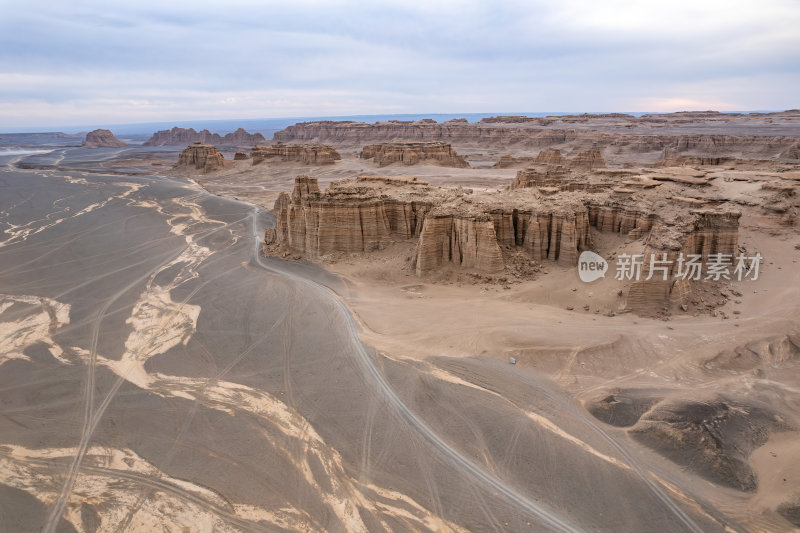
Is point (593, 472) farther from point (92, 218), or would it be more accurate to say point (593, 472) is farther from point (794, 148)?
point (794, 148)

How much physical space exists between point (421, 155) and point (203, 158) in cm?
4951

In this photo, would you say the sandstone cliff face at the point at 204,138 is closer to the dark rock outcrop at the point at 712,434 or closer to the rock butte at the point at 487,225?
the rock butte at the point at 487,225

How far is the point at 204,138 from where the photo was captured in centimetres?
18238

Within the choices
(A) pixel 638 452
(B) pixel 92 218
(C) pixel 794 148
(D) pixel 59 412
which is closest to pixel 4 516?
(D) pixel 59 412

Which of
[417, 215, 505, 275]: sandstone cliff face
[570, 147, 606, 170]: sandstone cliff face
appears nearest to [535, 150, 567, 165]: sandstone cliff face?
[570, 147, 606, 170]: sandstone cliff face

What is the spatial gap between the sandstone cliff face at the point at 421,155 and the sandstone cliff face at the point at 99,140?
5703 inches

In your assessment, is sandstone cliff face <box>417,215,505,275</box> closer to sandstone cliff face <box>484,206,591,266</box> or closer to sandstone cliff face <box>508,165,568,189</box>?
sandstone cliff face <box>484,206,591,266</box>

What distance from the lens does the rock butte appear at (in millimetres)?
21797

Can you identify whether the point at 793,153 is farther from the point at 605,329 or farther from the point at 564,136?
the point at 605,329

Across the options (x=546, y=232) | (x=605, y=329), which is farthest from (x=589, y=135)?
(x=605, y=329)

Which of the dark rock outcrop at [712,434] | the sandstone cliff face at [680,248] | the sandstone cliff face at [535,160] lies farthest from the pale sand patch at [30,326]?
the sandstone cliff face at [535,160]

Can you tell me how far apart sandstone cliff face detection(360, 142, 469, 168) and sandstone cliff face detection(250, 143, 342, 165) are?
11.9 metres

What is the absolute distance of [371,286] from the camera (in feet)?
84.6

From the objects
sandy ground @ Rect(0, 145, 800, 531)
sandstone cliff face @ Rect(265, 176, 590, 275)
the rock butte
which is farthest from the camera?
sandstone cliff face @ Rect(265, 176, 590, 275)
